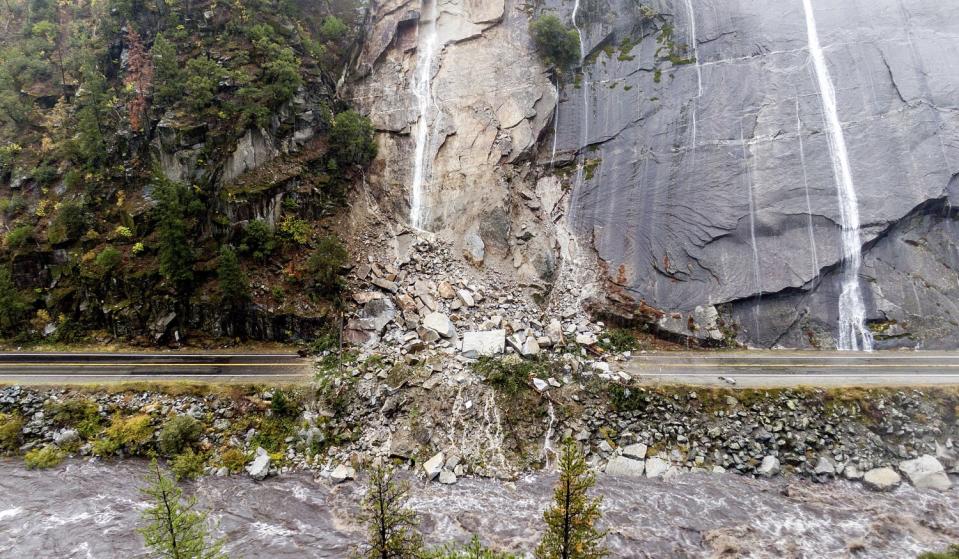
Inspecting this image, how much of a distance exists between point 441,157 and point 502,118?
573 centimetres

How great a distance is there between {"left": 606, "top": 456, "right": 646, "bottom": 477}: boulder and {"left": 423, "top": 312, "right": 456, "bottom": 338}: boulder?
11.3 metres

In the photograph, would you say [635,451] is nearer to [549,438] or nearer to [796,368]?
[549,438]

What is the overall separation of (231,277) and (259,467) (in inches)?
461

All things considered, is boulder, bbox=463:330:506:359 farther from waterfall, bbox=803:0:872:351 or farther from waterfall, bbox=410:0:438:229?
waterfall, bbox=803:0:872:351

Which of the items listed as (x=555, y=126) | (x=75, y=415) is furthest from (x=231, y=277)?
(x=555, y=126)

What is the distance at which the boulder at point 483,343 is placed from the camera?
86.7 feet

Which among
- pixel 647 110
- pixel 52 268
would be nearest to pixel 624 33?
pixel 647 110

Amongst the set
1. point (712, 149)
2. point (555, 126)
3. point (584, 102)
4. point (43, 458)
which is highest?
point (584, 102)

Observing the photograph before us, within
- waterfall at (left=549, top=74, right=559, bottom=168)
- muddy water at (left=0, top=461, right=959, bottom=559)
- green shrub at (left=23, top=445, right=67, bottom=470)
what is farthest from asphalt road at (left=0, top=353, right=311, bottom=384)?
waterfall at (left=549, top=74, right=559, bottom=168)

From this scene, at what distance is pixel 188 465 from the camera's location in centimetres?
2127

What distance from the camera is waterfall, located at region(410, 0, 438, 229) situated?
117 ft

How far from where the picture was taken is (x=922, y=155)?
29.0 metres

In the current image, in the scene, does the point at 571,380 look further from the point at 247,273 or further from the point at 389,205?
the point at 247,273

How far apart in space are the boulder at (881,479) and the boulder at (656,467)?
8.27 meters
